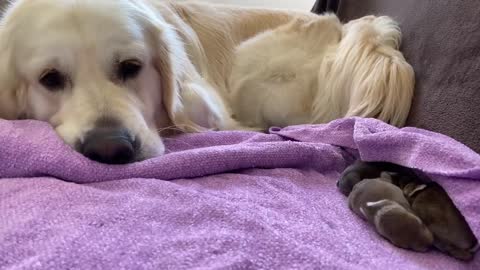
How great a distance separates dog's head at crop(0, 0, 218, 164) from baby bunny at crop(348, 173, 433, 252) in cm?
45

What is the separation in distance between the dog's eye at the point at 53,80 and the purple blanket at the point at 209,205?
0.42 feet

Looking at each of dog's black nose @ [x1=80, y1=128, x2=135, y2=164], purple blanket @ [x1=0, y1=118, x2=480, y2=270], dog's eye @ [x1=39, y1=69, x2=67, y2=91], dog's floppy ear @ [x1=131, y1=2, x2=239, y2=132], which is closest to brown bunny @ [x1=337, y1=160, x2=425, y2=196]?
purple blanket @ [x1=0, y1=118, x2=480, y2=270]

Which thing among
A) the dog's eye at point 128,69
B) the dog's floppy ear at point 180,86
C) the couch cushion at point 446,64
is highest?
the couch cushion at point 446,64

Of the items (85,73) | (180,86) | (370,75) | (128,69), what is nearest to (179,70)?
(180,86)

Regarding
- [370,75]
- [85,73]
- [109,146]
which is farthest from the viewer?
[370,75]

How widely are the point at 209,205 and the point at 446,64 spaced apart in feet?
2.19

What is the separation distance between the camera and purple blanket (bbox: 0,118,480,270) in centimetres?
70

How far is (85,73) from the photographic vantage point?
119cm

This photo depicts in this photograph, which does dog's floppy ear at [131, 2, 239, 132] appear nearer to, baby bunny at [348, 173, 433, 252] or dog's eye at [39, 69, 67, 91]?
dog's eye at [39, 69, 67, 91]

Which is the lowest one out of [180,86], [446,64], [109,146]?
[180,86]

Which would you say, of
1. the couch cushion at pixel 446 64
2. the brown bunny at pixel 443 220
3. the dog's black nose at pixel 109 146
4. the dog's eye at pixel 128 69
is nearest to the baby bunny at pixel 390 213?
the brown bunny at pixel 443 220

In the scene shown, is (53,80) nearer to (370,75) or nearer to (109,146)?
(109,146)

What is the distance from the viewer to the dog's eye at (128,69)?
1247 millimetres

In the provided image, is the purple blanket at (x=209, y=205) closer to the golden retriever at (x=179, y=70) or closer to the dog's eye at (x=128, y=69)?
the golden retriever at (x=179, y=70)
